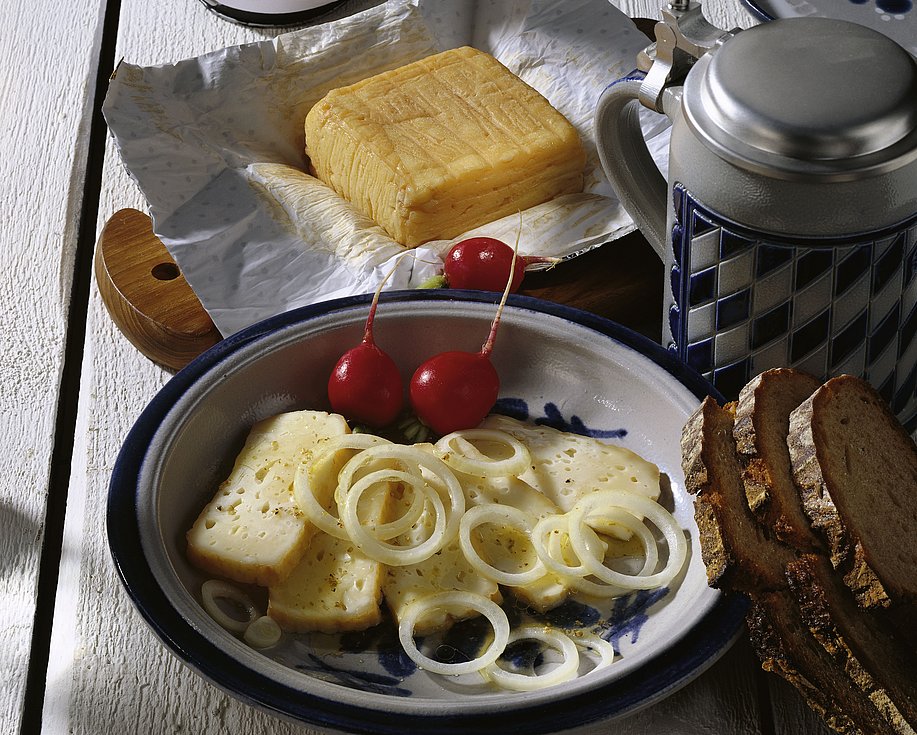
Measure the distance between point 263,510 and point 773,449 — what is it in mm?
589

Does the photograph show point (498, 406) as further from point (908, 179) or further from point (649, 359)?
point (908, 179)

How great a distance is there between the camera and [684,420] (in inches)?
54.0

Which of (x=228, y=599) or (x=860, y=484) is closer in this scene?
(x=860, y=484)

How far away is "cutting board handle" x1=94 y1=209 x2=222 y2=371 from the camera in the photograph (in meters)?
1.68

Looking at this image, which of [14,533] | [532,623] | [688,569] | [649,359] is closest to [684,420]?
[649,359]

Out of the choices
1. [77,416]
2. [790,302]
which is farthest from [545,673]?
[77,416]

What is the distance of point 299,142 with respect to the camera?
2.17m

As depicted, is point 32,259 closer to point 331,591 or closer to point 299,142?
point 299,142

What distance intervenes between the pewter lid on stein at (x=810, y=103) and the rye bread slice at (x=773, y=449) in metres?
0.24

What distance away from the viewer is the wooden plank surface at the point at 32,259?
4.59 ft

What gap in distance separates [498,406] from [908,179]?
0.63m

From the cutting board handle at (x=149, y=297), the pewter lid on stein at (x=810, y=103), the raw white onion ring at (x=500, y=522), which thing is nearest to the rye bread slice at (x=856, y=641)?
the raw white onion ring at (x=500, y=522)

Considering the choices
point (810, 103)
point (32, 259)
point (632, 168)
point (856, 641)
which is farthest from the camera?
point (32, 259)

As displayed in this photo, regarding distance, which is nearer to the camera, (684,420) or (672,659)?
(672,659)
